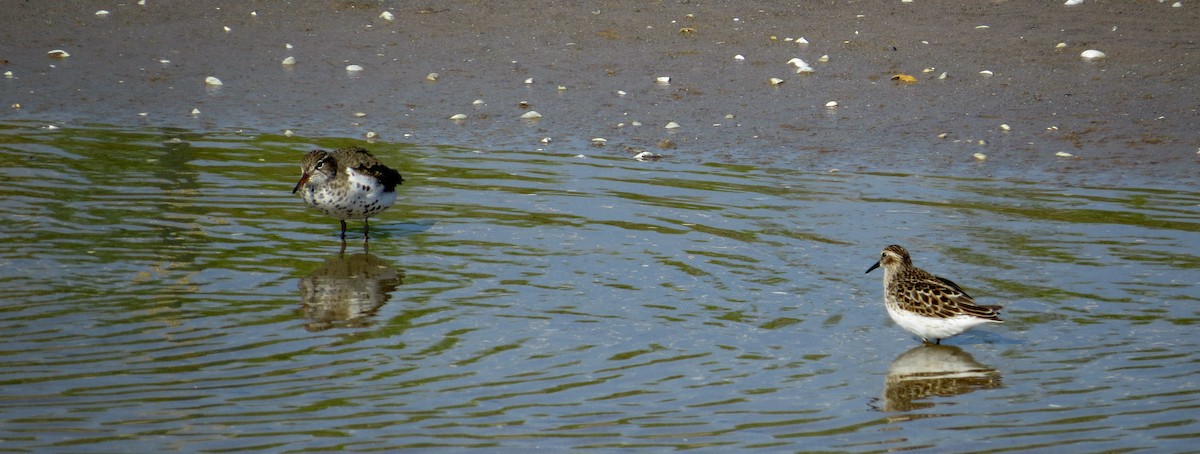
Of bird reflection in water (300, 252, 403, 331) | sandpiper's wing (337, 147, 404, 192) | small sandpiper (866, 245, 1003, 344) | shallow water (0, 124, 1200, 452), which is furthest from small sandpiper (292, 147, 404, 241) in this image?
small sandpiper (866, 245, 1003, 344)

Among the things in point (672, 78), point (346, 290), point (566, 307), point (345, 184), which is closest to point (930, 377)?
point (566, 307)

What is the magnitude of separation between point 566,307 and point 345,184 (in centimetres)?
316

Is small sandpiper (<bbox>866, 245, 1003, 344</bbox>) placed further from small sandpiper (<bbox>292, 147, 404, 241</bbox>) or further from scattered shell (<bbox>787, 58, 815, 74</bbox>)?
scattered shell (<bbox>787, 58, 815, 74</bbox>)

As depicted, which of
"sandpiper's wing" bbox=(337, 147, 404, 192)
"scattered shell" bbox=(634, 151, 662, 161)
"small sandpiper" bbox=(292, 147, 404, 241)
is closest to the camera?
"small sandpiper" bbox=(292, 147, 404, 241)

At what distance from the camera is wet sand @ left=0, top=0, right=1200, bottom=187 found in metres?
15.6

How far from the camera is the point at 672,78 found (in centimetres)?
1781

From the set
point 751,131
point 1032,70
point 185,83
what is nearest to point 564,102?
point 751,131

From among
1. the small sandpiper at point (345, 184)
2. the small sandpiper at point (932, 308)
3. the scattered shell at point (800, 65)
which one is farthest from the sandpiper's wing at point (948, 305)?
the scattered shell at point (800, 65)

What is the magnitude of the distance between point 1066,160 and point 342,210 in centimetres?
787

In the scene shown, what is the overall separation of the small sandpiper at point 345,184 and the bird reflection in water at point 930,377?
16.8 ft

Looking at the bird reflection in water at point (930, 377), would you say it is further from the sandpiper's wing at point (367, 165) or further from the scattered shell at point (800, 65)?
the scattered shell at point (800, 65)

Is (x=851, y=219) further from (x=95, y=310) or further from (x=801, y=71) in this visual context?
(x=95, y=310)

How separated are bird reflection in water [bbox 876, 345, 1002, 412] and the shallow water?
27 mm

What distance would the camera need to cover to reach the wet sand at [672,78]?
616 inches
